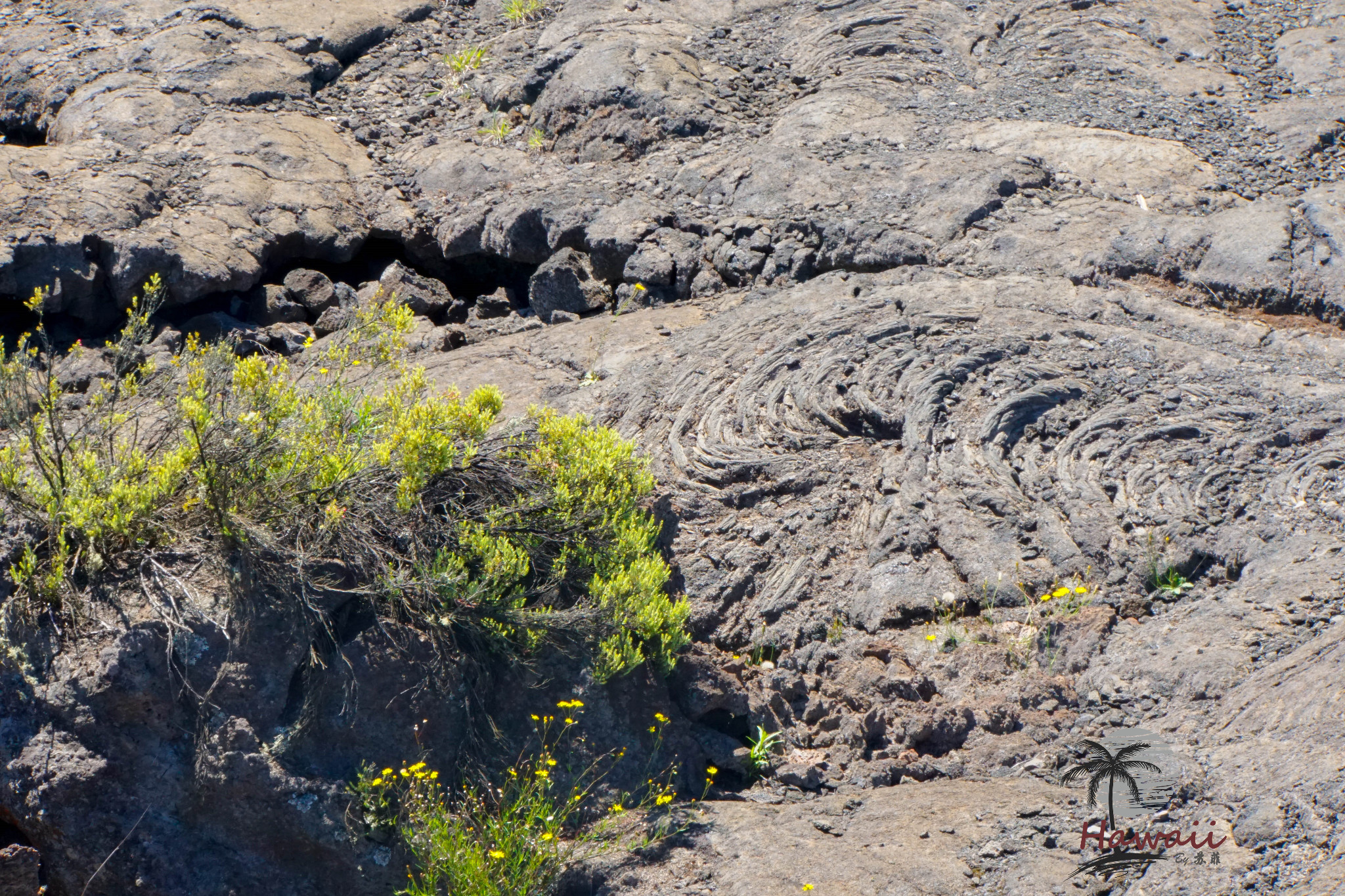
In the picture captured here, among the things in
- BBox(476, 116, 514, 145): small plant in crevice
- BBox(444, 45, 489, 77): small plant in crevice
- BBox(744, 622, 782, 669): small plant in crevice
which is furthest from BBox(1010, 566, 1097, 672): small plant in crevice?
BBox(444, 45, 489, 77): small plant in crevice

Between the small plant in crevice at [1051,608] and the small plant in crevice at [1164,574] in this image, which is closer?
the small plant in crevice at [1051,608]

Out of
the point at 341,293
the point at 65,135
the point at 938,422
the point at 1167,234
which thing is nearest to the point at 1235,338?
the point at 1167,234

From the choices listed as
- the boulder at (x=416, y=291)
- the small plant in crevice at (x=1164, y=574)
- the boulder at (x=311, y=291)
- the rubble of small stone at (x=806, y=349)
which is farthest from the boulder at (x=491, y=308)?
the small plant in crevice at (x=1164, y=574)

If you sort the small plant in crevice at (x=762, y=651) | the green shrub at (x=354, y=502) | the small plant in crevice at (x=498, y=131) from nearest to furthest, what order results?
the green shrub at (x=354, y=502), the small plant in crevice at (x=762, y=651), the small plant in crevice at (x=498, y=131)

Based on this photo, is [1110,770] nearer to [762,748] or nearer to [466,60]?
[762,748]

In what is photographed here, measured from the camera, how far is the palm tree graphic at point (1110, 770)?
3.64m

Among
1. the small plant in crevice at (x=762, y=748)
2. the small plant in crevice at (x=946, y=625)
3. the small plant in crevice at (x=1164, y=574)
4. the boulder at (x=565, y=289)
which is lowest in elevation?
the small plant in crevice at (x=762, y=748)

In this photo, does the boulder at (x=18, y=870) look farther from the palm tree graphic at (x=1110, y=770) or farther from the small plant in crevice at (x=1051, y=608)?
the small plant in crevice at (x=1051, y=608)

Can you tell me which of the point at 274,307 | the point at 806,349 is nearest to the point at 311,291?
the point at 274,307

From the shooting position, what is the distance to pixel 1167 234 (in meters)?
6.14

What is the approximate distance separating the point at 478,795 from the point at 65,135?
649 cm

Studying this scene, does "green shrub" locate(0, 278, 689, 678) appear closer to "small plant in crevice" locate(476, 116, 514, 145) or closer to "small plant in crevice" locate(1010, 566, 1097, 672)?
"small plant in crevice" locate(1010, 566, 1097, 672)

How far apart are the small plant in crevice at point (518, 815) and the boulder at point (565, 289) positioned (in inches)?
130

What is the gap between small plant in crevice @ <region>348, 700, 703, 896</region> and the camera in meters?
A: 3.72
